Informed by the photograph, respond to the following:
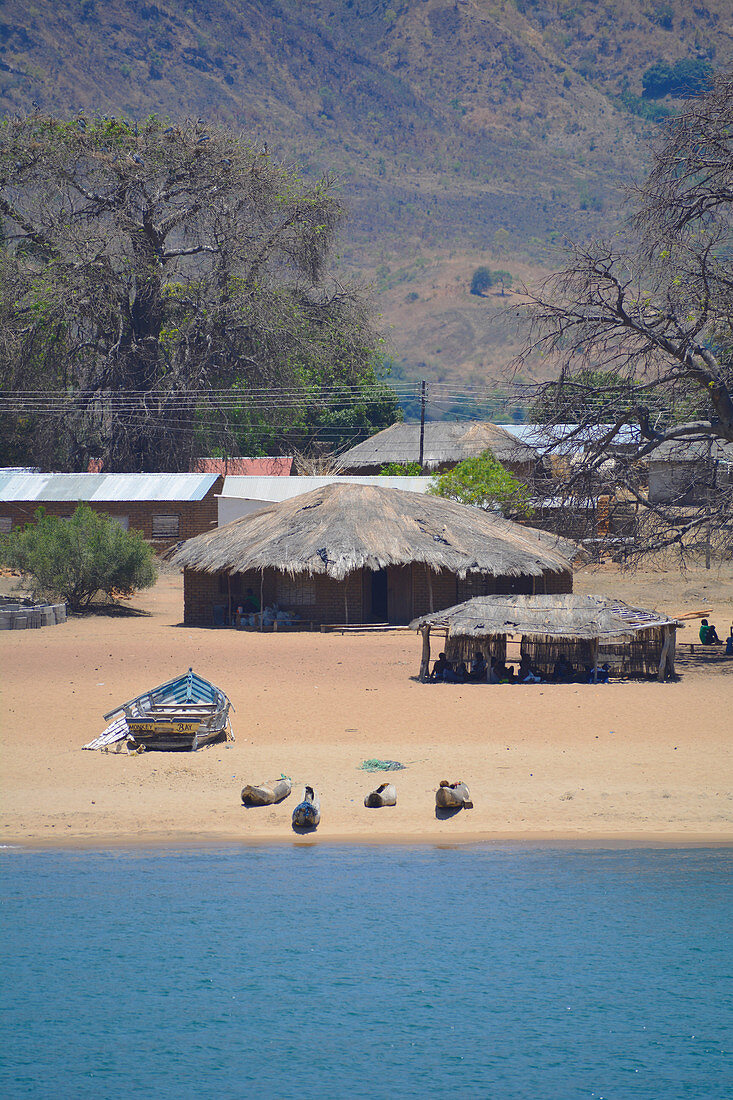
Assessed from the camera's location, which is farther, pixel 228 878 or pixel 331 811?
pixel 331 811

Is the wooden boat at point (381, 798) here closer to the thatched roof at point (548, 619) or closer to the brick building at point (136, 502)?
the thatched roof at point (548, 619)

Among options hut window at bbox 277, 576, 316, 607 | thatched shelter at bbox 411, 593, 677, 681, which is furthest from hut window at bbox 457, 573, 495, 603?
thatched shelter at bbox 411, 593, 677, 681

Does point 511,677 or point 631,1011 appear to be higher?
point 511,677

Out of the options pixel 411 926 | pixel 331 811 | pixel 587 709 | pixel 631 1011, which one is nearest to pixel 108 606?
pixel 587 709

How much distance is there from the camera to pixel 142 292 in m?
48.6

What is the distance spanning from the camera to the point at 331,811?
1329 cm

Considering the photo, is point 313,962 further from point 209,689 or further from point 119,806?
point 209,689

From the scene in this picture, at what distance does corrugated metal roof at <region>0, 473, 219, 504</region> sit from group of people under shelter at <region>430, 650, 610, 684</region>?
21.5 m

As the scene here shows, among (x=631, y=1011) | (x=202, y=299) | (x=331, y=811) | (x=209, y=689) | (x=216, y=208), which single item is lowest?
(x=631, y=1011)

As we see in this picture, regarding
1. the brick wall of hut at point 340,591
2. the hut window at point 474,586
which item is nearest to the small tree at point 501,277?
the brick wall of hut at point 340,591

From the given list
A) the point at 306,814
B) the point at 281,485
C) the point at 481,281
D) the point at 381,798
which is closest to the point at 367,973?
the point at 306,814

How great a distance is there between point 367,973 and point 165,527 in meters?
31.9

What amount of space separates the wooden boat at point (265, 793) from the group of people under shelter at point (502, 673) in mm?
7206

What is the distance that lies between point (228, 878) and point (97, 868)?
4.56ft
